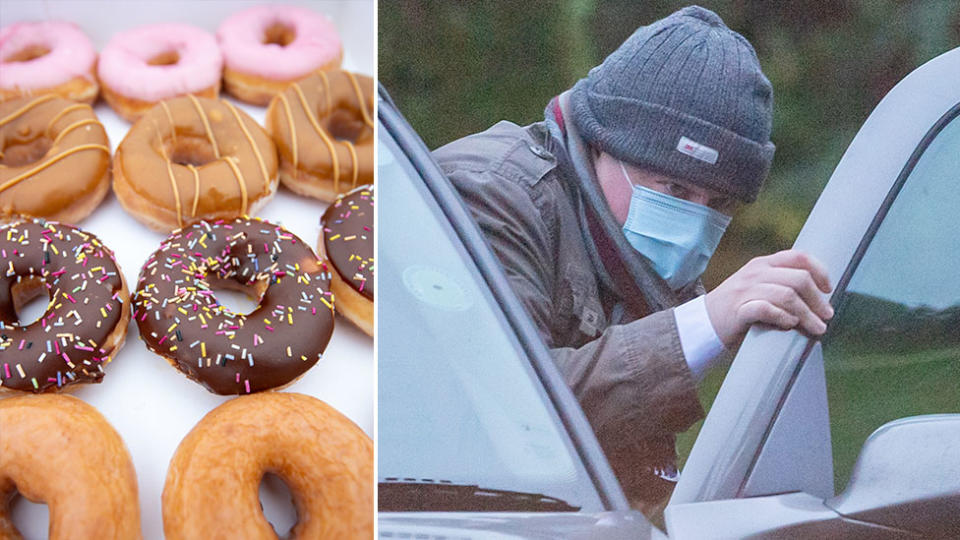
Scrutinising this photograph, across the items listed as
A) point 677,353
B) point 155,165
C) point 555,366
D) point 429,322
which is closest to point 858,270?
point 677,353

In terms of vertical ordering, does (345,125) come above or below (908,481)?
below

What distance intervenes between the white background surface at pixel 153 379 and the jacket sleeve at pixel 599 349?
0.55 m

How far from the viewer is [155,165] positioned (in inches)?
62.2

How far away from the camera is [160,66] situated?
1.84 m

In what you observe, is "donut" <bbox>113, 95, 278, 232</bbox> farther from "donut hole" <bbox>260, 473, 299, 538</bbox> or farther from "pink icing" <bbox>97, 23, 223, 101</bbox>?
"donut hole" <bbox>260, 473, 299, 538</bbox>

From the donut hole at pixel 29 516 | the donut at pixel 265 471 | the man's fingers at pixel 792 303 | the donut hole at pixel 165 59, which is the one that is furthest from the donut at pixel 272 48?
the man's fingers at pixel 792 303

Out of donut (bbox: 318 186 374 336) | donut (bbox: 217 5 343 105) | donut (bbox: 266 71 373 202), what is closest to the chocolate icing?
donut (bbox: 318 186 374 336)

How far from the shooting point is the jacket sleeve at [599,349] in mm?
795

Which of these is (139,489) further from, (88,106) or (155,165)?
(88,106)

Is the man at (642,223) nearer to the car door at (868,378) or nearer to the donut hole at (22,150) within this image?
the car door at (868,378)

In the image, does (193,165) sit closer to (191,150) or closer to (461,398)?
(191,150)

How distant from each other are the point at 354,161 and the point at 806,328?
3.49 feet

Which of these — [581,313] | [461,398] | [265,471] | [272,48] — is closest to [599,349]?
[581,313]

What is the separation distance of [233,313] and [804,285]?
968 millimetres
